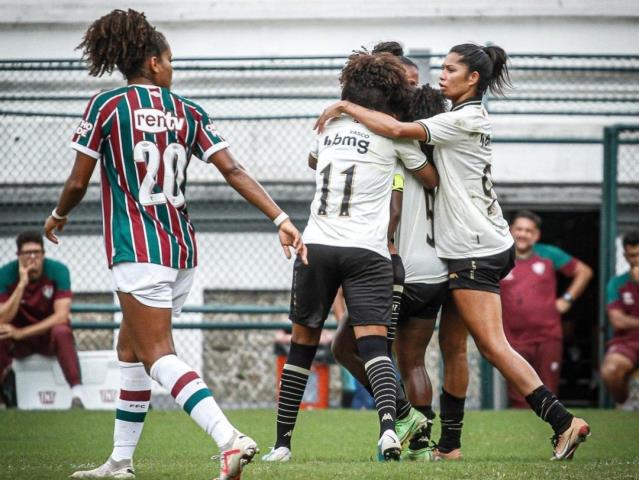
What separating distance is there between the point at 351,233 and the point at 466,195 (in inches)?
32.5

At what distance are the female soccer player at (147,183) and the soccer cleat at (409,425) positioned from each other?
1.47 meters

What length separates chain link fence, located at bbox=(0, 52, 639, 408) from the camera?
41.9ft

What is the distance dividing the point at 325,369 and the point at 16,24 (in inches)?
227

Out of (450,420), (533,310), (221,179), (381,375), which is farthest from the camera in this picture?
(221,179)

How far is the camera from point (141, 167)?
17.6ft

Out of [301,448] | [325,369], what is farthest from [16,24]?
[301,448]

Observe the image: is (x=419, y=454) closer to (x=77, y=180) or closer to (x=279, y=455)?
(x=279, y=455)

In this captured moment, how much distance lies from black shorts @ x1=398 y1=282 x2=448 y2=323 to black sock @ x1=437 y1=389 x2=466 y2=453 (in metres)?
A: 0.53

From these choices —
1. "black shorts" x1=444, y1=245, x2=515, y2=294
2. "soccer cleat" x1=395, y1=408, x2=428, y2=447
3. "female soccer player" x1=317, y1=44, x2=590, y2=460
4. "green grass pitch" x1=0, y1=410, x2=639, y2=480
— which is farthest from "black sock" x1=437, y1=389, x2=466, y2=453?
"black shorts" x1=444, y1=245, x2=515, y2=294

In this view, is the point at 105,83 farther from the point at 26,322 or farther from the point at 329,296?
the point at 329,296

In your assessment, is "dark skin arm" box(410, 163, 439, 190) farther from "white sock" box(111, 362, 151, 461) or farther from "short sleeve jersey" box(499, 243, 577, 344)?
"short sleeve jersey" box(499, 243, 577, 344)

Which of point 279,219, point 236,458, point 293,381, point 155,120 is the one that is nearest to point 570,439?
point 293,381

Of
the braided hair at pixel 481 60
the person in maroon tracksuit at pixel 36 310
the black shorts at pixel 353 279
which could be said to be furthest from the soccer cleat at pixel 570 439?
the person in maroon tracksuit at pixel 36 310

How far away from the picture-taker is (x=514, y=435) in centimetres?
918
